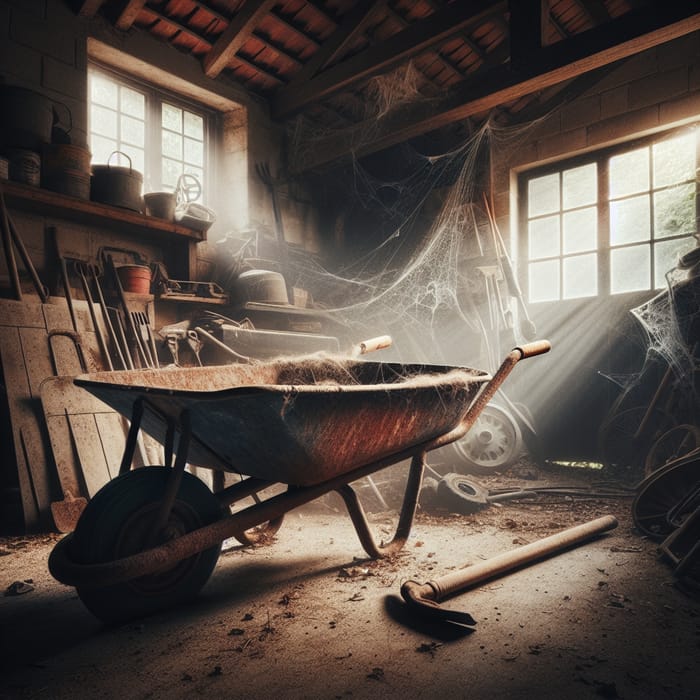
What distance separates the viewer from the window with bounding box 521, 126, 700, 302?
4840mm

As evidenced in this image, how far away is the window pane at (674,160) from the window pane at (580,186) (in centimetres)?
58

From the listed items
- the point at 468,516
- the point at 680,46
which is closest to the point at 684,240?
the point at 680,46

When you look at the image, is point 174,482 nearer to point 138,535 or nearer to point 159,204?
point 138,535

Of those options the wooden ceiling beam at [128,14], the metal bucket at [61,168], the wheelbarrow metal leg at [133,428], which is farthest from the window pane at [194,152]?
the wheelbarrow metal leg at [133,428]

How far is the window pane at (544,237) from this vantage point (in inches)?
223

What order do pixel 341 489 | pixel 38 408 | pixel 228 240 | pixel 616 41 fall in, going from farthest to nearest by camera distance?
pixel 228 240 → pixel 616 41 → pixel 38 408 → pixel 341 489

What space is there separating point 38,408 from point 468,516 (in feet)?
8.69

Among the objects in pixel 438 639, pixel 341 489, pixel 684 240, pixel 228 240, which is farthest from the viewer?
pixel 228 240

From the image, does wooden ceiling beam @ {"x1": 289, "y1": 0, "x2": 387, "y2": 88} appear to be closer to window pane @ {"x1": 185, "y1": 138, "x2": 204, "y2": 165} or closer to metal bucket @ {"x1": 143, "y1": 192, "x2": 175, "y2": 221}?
window pane @ {"x1": 185, "y1": 138, "x2": 204, "y2": 165}

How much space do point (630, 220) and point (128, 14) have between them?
4.97 metres

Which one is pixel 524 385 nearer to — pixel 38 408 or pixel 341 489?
pixel 341 489

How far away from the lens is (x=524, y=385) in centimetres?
556

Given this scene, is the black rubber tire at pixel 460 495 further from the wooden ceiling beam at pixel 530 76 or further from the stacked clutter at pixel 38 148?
the stacked clutter at pixel 38 148

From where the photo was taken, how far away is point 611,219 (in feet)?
17.3
